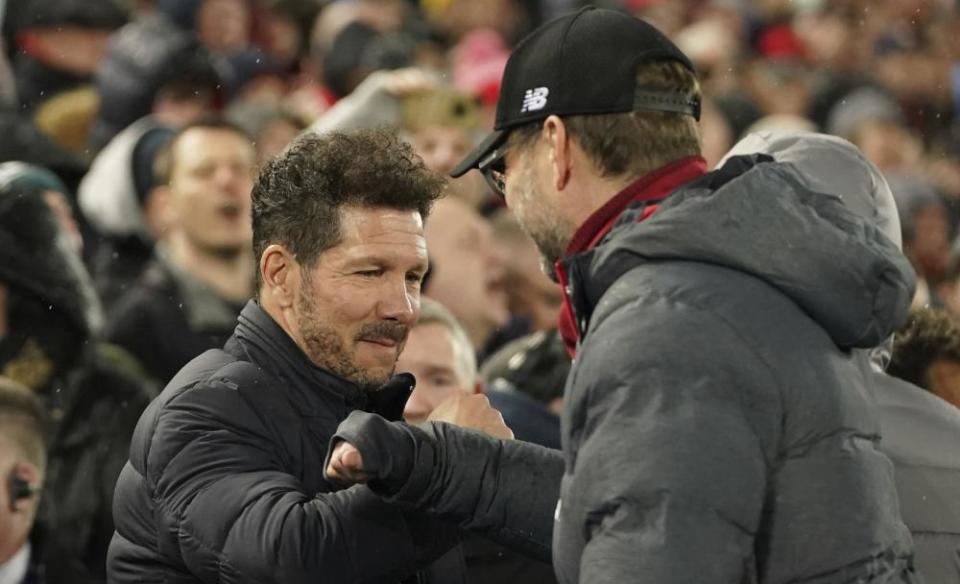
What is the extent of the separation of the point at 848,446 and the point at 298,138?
55.6 inches

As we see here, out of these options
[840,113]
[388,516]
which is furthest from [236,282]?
[840,113]

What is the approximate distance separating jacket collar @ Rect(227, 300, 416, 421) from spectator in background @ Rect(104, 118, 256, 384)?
3020 millimetres

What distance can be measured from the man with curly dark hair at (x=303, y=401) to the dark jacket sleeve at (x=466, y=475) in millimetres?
106

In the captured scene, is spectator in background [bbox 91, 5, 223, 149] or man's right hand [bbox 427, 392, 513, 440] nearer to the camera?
man's right hand [bbox 427, 392, 513, 440]

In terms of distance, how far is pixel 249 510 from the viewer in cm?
322

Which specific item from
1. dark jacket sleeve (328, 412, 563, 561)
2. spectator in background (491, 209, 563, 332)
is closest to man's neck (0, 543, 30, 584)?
dark jacket sleeve (328, 412, 563, 561)

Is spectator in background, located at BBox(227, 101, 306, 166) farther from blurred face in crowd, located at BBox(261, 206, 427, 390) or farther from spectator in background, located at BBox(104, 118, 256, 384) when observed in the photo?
blurred face in crowd, located at BBox(261, 206, 427, 390)

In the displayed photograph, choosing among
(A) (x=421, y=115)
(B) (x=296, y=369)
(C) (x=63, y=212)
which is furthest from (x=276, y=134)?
(B) (x=296, y=369)

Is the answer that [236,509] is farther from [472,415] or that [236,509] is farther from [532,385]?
[532,385]

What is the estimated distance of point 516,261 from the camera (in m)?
7.98

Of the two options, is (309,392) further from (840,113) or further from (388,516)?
(840,113)

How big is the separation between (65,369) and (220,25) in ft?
17.1

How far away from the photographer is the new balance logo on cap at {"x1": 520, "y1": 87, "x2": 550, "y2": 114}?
122 inches

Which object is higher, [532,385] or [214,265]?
[532,385]
